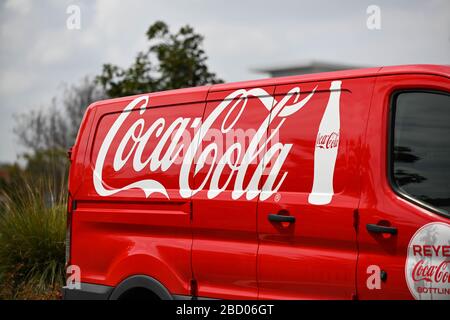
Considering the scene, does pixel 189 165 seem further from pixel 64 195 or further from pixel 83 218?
pixel 64 195

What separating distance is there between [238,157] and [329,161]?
77cm

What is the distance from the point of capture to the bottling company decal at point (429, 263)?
14.2 ft

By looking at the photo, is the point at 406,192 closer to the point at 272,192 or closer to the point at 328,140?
the point at 328,140

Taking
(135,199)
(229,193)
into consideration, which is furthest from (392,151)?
(135,199)

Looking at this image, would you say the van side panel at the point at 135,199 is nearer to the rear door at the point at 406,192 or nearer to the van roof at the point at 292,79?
the van roof at the point at 292,79

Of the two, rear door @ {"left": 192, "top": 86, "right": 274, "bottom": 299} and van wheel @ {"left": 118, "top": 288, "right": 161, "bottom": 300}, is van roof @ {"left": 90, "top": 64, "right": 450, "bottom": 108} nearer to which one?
rear door @ {"left": 192, "top": 86, "right": 274, "bottom": 299}

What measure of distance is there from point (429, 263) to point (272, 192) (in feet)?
4.01

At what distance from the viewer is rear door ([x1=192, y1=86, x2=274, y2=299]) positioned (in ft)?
17.1

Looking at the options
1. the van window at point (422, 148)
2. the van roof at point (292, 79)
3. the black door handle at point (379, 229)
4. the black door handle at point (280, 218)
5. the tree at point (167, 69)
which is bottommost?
the black door handle at point (379, 229)

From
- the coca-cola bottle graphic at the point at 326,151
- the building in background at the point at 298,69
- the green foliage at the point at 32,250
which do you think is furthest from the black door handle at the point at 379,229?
the building in background at the point at 298,69

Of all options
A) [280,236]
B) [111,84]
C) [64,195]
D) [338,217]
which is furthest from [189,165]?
[111,84]

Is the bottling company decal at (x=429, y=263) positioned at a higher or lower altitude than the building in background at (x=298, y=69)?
lower

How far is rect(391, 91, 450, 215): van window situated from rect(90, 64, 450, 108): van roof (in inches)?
6.0

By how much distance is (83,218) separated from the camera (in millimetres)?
6395
